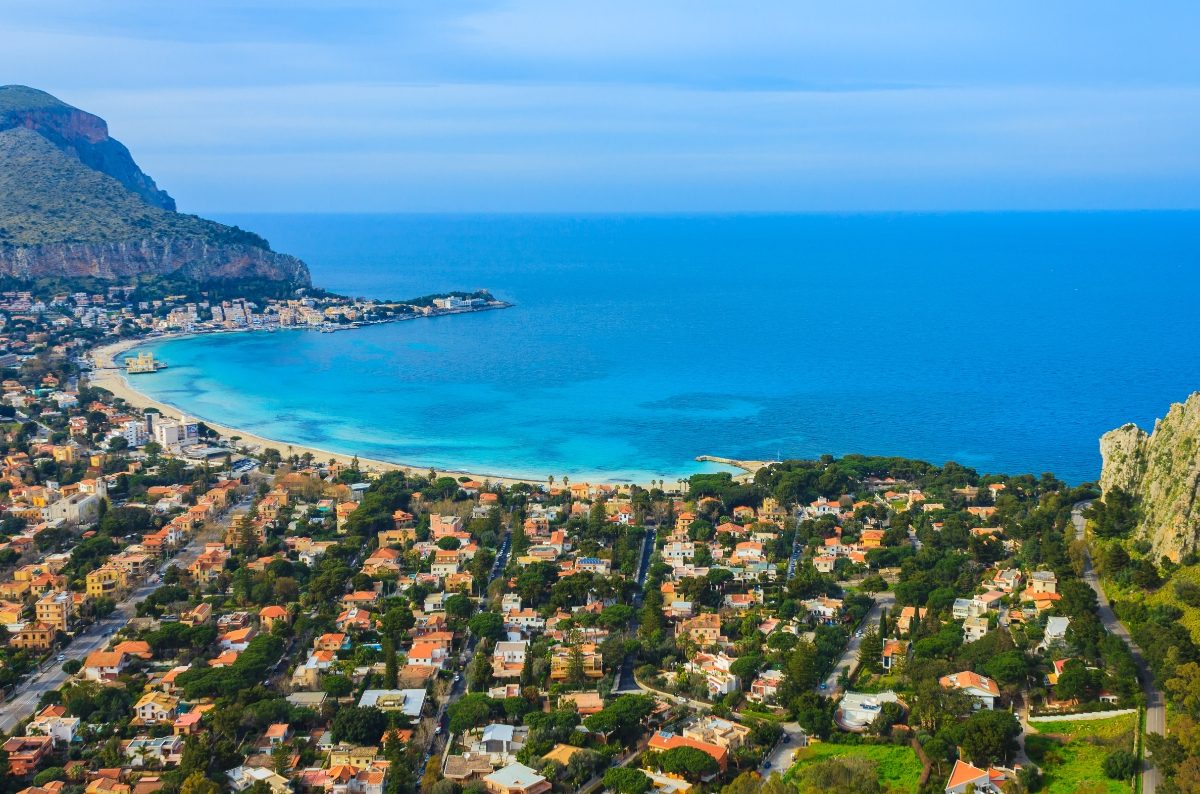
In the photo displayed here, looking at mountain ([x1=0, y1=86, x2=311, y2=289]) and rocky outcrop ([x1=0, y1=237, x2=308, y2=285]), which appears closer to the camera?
rocky outcrop ([x1=0, y1=237, x2=308, y2=285])

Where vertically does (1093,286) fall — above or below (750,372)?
above

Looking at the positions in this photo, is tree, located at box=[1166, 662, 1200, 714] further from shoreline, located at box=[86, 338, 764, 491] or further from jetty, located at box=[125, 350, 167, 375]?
jetty, located at box=[125, 350, 167, 375]

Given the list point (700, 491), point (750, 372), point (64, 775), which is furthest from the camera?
point (750, 372)

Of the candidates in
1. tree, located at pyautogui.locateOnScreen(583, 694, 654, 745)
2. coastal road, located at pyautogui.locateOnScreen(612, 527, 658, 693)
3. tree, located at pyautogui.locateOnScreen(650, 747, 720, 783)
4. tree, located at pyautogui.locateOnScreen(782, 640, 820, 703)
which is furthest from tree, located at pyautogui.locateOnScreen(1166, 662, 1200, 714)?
coastal road, located at pyautogui.locateOnScreen(612, 527, 658, 693)

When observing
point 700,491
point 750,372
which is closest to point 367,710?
point 700,491

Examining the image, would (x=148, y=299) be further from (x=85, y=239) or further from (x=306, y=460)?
(x=306, y=460)

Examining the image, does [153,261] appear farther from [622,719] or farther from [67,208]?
[622,719]

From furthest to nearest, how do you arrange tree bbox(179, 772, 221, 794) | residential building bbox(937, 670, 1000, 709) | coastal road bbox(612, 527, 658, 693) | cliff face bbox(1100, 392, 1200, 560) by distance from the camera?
cliff face bbox(1100, 392, 1200, 560), coastal road bbox(612, 527, 658, 693), residential building bbox(937, 670, 1000, 709), tree bbox(179, 772, 221, 794)
